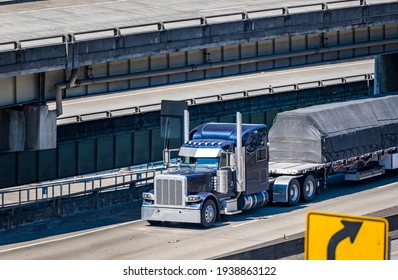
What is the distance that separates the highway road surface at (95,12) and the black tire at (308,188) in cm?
873

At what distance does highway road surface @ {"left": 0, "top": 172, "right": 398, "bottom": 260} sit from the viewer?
3156 cm

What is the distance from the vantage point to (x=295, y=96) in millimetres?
57875

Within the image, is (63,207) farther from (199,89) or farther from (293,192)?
(199,89)

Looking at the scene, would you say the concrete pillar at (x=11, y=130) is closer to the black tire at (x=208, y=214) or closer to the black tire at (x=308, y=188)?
the black tire at (x=208, y=214)

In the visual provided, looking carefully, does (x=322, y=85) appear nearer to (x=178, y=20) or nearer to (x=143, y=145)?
(x=143, y=145)

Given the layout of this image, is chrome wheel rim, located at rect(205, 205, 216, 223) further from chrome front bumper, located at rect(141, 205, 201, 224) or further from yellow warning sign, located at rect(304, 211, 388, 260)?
yellow warning sign, located at rect(304, 211, 388, 260)

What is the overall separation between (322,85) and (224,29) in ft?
64.5

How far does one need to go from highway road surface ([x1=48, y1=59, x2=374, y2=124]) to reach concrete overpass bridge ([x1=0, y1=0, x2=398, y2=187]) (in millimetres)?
2042

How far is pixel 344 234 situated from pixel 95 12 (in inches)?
1398

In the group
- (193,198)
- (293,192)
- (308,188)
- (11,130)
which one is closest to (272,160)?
(308,188)

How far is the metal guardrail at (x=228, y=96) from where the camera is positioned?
47562mm

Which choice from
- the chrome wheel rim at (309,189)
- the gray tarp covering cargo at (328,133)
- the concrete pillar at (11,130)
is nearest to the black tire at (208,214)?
the chrome wheel rim at (309,189)
